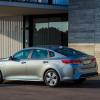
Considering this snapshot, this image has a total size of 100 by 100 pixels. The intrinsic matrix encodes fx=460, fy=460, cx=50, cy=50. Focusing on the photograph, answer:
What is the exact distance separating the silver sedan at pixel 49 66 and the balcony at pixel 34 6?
3985 millimetres

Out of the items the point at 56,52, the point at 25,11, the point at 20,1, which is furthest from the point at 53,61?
the point at 25,11

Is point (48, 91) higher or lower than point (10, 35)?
lower

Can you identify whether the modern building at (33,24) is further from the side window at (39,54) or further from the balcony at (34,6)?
the side window at (39,54)

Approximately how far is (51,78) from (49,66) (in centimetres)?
43

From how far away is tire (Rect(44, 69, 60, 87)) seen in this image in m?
16.0

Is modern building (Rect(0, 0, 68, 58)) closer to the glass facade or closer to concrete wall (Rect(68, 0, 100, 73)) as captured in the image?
the glass facade

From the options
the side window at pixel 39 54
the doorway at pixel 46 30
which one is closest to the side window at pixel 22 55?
the side window at pixel 39 54

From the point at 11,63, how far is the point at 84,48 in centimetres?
584

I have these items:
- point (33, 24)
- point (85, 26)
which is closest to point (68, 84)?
point (85, 26)

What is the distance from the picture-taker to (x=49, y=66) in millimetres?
16172

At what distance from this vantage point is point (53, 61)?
16.2m

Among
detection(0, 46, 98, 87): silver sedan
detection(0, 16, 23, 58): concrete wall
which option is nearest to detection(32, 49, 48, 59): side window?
detection(0, 46, 98, 87): silver sedan

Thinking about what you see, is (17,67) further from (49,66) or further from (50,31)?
(50,31)

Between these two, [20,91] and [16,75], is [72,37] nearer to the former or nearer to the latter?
[16,75]
